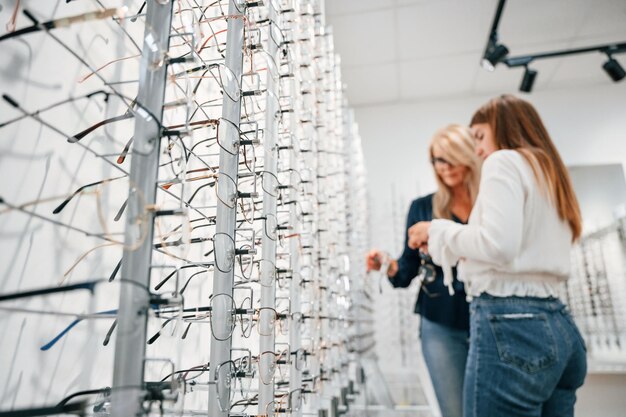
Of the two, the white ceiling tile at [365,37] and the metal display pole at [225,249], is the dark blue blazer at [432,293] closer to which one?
the metal display pole at [225,249]

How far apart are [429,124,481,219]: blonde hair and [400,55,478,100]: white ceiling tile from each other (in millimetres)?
2194

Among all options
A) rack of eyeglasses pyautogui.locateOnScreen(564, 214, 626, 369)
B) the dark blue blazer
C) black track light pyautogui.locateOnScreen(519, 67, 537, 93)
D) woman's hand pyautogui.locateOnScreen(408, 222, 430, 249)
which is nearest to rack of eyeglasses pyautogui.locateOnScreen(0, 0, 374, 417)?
woman's hand pyautogui.locateOnScreen(408, 222, 430, 249)

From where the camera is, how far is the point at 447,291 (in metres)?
1.55

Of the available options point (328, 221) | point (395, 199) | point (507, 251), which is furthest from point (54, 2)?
point (395, 199)

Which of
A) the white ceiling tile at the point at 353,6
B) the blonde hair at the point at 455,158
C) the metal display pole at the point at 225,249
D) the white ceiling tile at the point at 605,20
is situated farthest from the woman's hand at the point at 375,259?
the white ceiling tile at the point at 605,20

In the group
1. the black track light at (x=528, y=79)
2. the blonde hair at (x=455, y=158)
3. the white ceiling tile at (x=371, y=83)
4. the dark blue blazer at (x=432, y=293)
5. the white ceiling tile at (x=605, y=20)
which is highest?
the white ceiling tile at (x=371, y=83)

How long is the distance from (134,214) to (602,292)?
342cm

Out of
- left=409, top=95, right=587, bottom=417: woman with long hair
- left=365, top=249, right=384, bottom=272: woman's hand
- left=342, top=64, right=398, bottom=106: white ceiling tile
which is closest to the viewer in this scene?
left=409, top=95, right=587, bottom=417: woman with long hair

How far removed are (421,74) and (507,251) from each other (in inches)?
121

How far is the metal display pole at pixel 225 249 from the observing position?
0.81 meters

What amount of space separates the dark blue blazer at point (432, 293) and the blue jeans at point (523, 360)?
1.72 ft

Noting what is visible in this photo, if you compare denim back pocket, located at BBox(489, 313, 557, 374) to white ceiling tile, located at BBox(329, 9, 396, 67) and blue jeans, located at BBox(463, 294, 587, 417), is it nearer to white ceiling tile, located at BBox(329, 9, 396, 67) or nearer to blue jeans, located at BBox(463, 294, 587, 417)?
blue jeans, located at BBox(463, 294, 587, 417)

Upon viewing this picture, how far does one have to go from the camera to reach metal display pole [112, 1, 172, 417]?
560mm

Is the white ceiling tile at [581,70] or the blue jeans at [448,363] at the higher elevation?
the white ceiling tile at [581,70]
